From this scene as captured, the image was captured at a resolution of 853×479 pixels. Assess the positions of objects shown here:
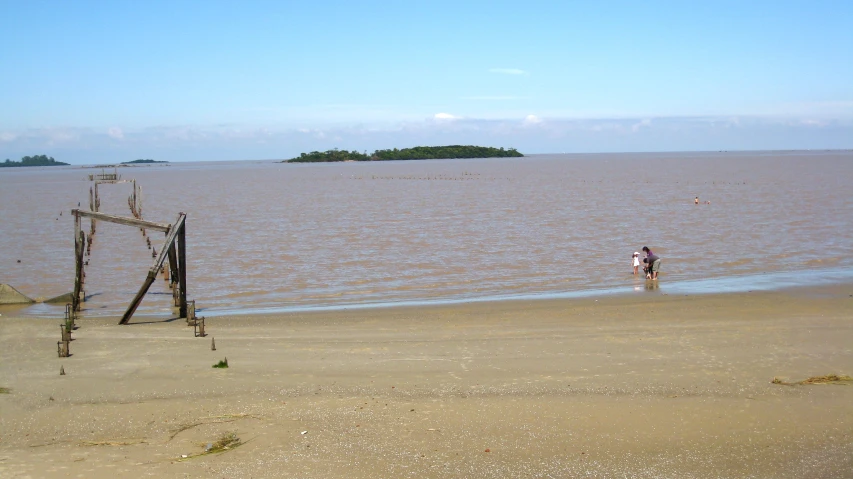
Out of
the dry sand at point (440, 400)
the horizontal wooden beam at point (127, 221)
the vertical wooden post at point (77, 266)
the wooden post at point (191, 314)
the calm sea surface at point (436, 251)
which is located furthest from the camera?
the calm sea surface at point (436, 251)

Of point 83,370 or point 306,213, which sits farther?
point 306,213

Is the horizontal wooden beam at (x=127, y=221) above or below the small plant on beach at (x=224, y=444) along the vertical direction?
above

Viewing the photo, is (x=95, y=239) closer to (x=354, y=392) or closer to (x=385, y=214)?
(x=385, y=214)

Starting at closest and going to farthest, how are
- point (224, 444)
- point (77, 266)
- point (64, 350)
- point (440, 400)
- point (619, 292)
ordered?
point (224, 444), point (440, 400), point (64, 350), point (77, 266), point (619, 292)

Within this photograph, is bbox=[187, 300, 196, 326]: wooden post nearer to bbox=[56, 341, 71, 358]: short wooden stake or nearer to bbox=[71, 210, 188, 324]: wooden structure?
bbox=[71, 210, 188, 324]: wooden structure

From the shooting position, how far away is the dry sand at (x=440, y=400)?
853 centimetres

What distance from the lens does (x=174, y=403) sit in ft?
34.6

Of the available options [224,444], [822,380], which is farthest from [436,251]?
[224,444]

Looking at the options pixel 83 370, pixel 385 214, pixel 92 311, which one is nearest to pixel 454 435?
pixel 83 370

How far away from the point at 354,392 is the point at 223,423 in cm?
196

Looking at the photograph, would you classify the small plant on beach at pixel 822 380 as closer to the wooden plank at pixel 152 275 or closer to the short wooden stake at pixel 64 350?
the short wooden stake at pixel 64 350

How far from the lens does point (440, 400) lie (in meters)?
10.5

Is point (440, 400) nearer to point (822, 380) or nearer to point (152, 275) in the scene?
point (822, 380)

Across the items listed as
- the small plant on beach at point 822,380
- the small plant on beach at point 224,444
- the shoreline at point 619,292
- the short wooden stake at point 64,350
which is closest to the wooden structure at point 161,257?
the shoreline at point 619,292
